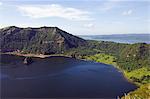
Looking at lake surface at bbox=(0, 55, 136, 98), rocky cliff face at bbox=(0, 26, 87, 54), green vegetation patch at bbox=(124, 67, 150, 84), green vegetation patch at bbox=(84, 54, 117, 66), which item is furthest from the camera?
rocky cliff face at bbox=(0, 26, 87, 54)

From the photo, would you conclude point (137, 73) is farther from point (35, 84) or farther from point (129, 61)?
point (35, 84)

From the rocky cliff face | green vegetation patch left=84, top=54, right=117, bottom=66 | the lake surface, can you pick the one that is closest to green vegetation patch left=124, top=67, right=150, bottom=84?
the lake surface

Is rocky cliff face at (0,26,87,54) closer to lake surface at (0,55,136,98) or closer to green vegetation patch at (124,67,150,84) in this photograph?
lake surface at (0,55,136,98)

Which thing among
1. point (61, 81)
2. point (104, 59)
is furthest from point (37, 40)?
point (61, 81)

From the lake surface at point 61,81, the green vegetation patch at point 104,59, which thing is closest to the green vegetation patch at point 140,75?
the lake surface at point 61,81

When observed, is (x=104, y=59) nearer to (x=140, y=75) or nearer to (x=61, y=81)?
(x=140, y=75)

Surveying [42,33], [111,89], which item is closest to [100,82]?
[111,89]

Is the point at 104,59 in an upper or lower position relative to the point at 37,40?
lower
